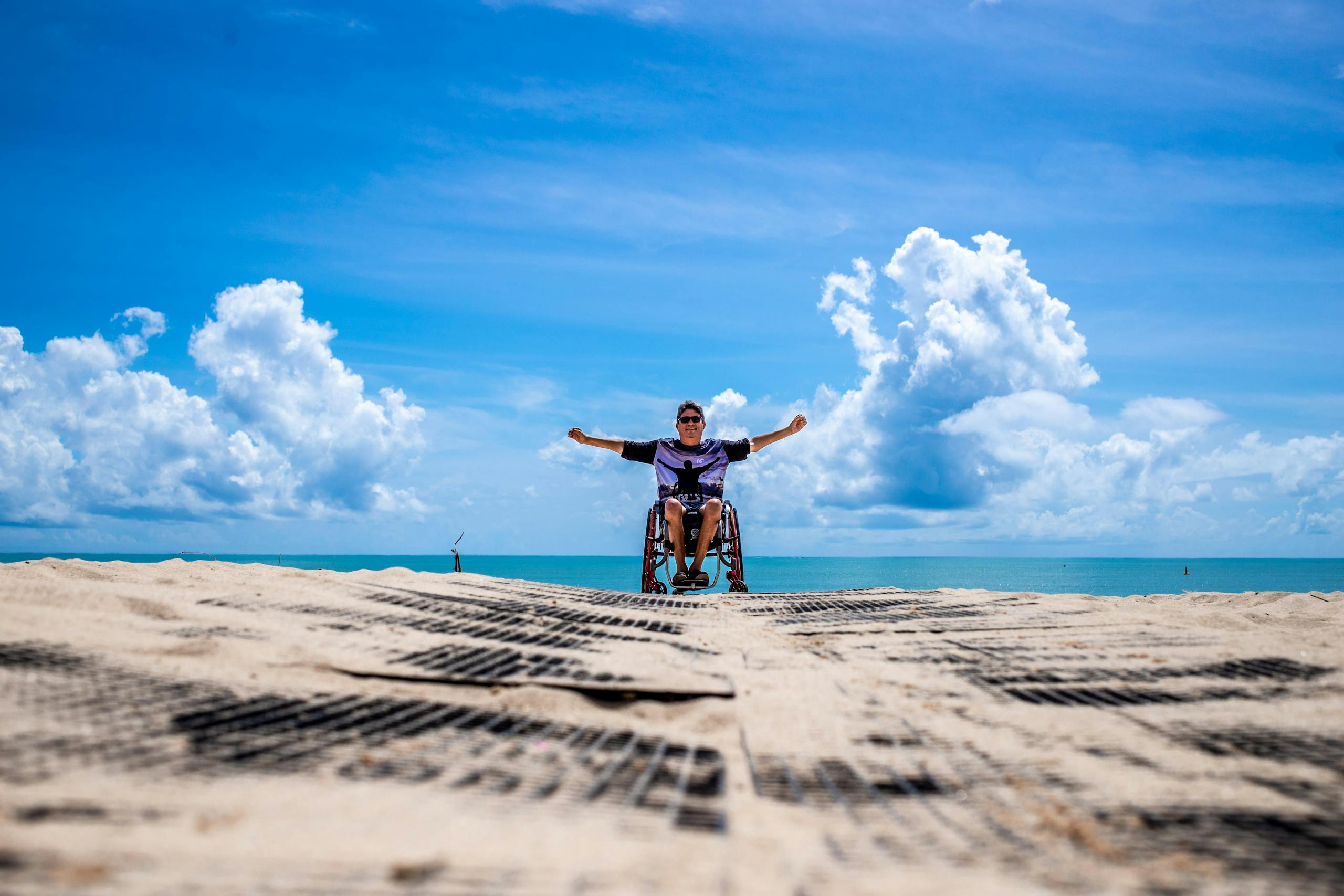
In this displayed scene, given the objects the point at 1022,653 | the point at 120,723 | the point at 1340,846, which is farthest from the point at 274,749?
the point at 1022,653

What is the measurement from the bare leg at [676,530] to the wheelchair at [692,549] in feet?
0.19

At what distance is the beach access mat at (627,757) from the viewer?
131 cm

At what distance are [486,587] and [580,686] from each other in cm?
281

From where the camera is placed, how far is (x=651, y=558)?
7.73 m

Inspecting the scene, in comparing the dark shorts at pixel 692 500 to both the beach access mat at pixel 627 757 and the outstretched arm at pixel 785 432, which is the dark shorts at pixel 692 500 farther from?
the beach access mat at pixel 627 757

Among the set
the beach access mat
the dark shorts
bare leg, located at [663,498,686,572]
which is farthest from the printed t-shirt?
the beach access mat

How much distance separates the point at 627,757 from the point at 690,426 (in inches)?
242

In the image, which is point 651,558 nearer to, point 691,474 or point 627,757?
point 691,474

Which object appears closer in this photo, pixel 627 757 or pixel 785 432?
pixel 627 757

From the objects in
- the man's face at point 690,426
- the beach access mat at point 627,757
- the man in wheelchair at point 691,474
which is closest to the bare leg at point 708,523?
the man in wheelchair at point 691,474

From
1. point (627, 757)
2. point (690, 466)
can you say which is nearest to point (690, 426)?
point (690, 466)

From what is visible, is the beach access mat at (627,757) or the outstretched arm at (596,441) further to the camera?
the outstretched arm at (596,441)

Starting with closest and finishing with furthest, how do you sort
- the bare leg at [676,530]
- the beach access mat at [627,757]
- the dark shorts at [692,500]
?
the beach access mat at [627,757] < the bare leg at [676,530] < the dark shorts at [692,500]

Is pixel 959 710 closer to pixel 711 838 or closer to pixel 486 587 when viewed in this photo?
pixel 711 838
